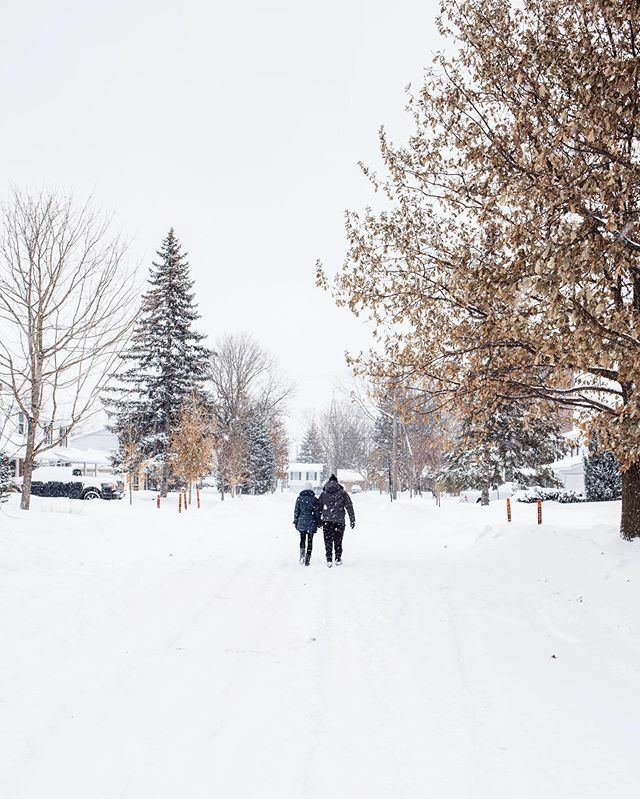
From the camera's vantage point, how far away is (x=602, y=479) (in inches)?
911

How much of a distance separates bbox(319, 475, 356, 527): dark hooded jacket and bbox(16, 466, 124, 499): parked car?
24.3m

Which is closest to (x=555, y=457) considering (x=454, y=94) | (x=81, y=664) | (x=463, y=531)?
(x=463, y=531)

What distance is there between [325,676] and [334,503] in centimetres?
622

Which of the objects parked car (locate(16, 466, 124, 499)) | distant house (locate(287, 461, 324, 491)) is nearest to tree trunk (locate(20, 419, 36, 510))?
parked car (locate(16, 466, 124, 499))

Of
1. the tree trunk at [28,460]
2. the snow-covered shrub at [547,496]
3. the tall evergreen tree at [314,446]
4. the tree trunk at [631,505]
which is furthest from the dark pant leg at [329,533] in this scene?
→ the tall evergreen tree at [314,446]

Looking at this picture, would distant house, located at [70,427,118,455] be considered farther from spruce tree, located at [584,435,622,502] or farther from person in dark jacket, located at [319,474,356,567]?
person in dark jacket, located at [319,474,356,567]

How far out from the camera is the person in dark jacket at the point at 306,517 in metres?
11.3

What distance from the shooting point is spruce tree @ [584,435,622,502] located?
22.5 meters

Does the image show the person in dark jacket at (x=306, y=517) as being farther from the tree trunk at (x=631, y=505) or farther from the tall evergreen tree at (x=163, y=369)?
the tall evergreen tree at (x=163, y=369)

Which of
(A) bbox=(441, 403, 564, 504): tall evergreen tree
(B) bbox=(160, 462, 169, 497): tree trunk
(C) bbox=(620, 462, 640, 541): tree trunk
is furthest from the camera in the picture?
(B) bbox=(160, 462, 169, 497): tree trunk

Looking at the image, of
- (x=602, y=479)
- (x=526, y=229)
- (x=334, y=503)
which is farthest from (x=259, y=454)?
(x=526, y=229)

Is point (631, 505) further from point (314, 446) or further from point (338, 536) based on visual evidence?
point (314, 446)

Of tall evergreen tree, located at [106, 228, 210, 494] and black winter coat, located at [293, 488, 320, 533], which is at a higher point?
tall evergreen tree, located at [106, 228, 210, 494]

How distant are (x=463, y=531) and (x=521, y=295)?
11405mm
